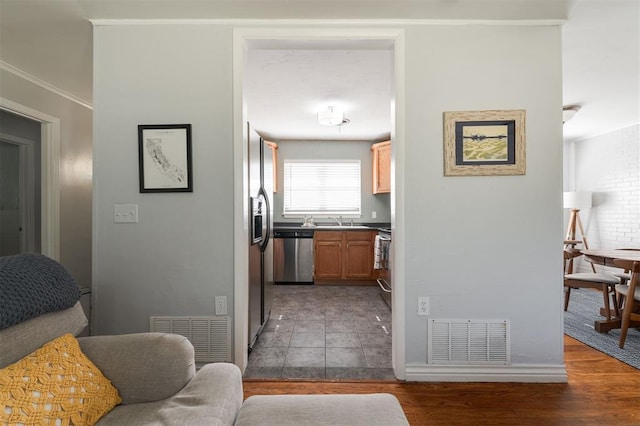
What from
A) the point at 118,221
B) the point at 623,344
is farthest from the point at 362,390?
the point at 623,344

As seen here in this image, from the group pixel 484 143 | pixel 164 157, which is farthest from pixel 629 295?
pixel 164 157

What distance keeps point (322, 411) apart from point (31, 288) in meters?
1.18

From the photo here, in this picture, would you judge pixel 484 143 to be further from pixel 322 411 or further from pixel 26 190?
pixel 26 190

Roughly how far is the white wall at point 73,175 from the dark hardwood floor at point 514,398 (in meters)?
2.74

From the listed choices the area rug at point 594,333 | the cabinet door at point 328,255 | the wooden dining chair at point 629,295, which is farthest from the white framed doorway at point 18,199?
the wooden dining chair at point 629,295

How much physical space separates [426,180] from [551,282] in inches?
44.0

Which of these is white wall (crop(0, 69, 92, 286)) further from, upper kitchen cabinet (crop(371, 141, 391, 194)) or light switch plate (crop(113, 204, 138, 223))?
upper kitchen cabinet (crop(371, 141, 391, 194))

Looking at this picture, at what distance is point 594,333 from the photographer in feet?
9.46

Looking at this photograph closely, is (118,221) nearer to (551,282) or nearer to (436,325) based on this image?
(436,325)

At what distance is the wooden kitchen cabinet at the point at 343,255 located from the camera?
488 cm

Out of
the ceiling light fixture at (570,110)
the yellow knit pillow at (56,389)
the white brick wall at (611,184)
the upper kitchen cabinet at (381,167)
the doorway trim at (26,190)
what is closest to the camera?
the yellow knit pillow at (56,389)

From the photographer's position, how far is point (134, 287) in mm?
2111

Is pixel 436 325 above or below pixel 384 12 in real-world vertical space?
below

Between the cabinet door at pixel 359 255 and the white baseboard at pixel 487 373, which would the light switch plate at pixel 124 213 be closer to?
the white baseboard at pixel 487 373
